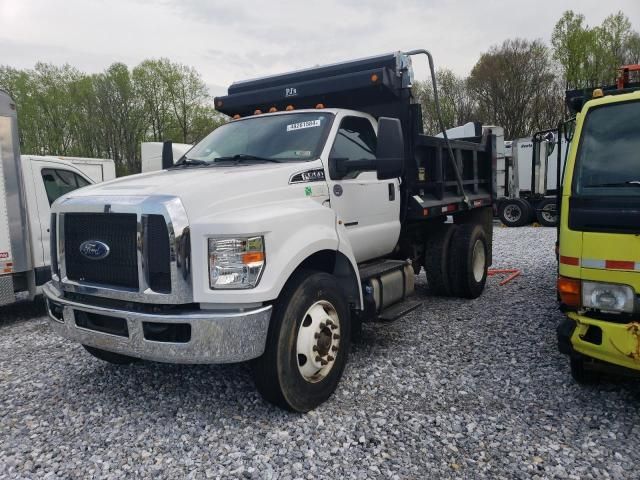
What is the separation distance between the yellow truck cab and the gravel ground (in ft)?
1.70

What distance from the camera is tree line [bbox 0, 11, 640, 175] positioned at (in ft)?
99.1

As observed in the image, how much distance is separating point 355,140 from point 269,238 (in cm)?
202

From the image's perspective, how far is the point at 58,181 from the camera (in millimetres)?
7211

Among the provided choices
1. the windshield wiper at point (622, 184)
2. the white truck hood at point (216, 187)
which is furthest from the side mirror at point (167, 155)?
the windshield wiper at point (622, 184)

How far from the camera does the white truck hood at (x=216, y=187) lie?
3178mm

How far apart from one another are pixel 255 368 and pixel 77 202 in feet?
5.67

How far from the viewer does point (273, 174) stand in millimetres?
3715

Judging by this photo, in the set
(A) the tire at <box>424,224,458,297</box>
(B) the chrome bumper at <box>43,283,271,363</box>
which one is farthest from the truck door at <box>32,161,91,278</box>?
(A) the tire at <box>424,224,458,297</box>

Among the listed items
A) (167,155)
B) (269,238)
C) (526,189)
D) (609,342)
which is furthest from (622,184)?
(526,189)

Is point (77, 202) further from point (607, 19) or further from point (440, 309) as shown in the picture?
point (607, 19)

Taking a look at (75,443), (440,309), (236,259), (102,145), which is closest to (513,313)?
(440,309)

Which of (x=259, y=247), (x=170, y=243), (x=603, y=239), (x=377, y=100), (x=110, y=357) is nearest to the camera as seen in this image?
(x=170, y=243)

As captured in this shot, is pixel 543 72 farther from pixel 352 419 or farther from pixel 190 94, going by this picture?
pixel 352 419

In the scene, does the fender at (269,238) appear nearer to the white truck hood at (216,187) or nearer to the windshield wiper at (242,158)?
the white truck hood at (216,187)
